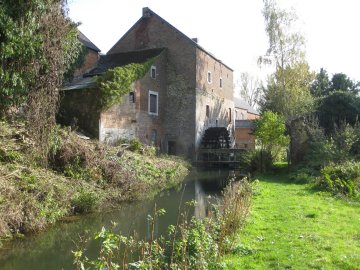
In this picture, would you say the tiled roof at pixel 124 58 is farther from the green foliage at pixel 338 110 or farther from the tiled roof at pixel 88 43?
the green foliage at pixel 338 110

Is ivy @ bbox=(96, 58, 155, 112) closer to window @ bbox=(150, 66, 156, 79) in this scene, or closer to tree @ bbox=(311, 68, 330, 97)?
window @ bbox=(150, 66, 156, 79)

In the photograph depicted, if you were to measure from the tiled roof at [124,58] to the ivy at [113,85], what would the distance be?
468cm

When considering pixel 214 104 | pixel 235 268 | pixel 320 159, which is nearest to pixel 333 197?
pixel 320 159

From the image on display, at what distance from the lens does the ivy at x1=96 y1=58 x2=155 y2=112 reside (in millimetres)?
19016

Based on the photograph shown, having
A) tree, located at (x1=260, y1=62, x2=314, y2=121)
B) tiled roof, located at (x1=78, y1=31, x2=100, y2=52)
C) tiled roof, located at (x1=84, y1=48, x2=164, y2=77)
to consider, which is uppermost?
tiled roof, located at (x1=78, y1=31, x2=100, y2=52)

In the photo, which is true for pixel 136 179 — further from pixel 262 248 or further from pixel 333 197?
pixel 262 248

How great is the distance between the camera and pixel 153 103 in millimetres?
25688

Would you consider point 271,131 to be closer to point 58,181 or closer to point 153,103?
point 153,103

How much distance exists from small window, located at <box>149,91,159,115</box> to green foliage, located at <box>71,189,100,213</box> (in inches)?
592

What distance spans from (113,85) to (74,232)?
1200cm

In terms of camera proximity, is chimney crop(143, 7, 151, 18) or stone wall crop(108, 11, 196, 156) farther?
chimney crop(143, 7, 151, 18)

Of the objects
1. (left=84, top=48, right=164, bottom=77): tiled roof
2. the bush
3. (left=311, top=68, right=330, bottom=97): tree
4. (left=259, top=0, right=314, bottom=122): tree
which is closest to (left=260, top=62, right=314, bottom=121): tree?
(left=259, top=0, right=314, bottom=122): tree

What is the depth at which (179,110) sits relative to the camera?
27.4m

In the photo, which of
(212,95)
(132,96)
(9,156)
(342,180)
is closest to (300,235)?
(342,180)
